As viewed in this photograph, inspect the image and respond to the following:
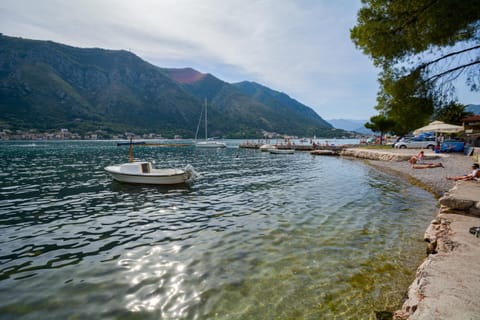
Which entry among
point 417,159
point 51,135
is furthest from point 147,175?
point 51,135

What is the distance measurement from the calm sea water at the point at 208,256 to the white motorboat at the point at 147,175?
410cm

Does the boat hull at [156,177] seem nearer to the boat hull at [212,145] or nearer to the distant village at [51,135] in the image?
the boat hull at [212,145]

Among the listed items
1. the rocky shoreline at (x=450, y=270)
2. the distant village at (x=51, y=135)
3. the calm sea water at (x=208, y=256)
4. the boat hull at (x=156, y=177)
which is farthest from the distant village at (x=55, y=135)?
the rocky shoreline at (x=450, y=270)

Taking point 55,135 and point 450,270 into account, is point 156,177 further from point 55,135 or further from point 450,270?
point 55,135

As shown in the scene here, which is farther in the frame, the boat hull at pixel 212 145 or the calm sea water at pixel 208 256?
the boat hull at pixel 212 145

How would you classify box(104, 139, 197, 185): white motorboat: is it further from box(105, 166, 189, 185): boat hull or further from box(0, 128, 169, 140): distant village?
box(0, 128, 169, 140): distant village

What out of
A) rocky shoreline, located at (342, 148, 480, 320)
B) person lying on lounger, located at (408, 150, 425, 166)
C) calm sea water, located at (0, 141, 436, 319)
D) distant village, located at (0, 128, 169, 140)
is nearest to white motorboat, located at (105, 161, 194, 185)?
calm sea water, located at (0, 141, 436, 319)

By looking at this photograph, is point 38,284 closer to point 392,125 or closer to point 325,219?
point 325,219

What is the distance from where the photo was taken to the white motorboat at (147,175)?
20.4 meters

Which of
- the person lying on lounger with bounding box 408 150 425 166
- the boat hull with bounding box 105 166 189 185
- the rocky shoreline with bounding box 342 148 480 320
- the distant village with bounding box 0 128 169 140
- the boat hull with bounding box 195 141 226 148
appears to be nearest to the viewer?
the rocky shoreline with bounding box 342 148 480 320

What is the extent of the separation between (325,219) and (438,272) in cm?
664

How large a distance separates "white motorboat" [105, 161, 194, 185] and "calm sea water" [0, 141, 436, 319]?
4100mm

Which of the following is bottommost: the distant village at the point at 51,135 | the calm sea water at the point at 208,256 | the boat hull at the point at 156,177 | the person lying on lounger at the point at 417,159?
the calm sea water at the point at 208,256

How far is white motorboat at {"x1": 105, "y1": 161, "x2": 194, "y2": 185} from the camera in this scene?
20.4 metres
